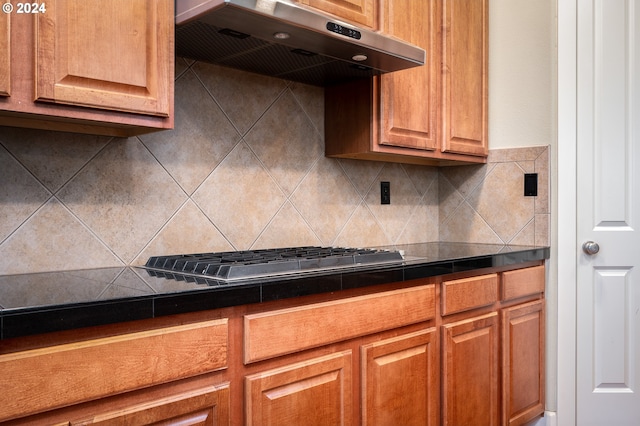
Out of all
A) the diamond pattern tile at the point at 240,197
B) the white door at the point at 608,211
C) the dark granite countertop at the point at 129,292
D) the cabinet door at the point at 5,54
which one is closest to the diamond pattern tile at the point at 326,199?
the diamond pattern tile at the point at 240,197

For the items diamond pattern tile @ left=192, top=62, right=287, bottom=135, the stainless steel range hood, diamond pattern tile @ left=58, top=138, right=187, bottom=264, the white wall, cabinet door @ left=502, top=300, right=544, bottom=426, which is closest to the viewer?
the stainless steel range hood

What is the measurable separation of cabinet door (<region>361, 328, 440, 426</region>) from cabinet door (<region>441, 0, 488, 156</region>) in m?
1.00

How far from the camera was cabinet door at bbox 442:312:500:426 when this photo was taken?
1929 mm

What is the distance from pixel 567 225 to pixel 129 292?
2.05 meters

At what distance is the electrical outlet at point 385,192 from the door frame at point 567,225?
781mm

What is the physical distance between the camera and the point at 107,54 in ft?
4.33

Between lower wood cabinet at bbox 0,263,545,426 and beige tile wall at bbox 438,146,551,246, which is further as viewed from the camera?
beige tile wall at bbox 438,146,551,246

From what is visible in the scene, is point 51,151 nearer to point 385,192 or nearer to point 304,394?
point 304,394

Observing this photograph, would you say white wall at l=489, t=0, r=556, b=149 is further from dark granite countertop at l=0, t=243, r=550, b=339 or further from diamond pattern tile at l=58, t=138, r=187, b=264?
diamond pattern tile at l=58, t=138, r=187, b=264

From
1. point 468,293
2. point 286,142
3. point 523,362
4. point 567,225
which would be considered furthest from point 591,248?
point 286,142

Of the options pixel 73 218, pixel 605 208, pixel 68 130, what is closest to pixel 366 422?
pixel 73 218

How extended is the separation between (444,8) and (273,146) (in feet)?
3.40

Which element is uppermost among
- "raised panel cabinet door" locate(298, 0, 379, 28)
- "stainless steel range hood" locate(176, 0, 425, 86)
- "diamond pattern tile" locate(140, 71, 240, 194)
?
"raised panel cabinet door" locate(298, 0, 379, 28)

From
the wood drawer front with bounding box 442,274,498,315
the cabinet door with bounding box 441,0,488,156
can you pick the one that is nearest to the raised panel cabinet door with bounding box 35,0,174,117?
the wood drawer front with bounding box 442,274,498,315
